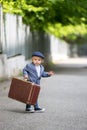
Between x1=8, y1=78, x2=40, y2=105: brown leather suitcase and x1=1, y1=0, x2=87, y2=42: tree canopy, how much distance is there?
7185 mm

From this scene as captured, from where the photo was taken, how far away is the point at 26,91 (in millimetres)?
12188

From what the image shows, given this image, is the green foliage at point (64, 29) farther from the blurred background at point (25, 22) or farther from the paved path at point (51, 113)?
the paved path at point (51, 113)

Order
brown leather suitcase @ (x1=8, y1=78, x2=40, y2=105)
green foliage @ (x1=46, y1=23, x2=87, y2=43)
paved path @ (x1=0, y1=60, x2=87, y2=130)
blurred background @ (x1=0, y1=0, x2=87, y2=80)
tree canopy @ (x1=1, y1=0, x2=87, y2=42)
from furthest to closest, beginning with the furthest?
green foliage @ (x1=46, y1=23, x2=87, y2=43) → blurred background @ (x1=0, y1=0, x2=87, y2=80) → tree canopy @ (x1=1, y1=0, x2=87, y2=42) → brown leather suitcase @ (x1=8, y1=78, x2=40, y2=105) → paved path @ (x1=0, y1=60, x2=87, y2=130)

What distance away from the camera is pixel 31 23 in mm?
29312

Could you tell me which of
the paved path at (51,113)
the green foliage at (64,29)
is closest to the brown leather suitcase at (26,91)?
the paved path at (51,113)

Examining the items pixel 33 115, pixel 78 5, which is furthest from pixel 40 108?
pixel 78 5

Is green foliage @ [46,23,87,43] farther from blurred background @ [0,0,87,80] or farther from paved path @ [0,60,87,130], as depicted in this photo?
paved path @ [0,60,87,130]

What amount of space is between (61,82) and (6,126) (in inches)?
452

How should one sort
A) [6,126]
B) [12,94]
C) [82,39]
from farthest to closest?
[82,39], [12,94], [6,126]

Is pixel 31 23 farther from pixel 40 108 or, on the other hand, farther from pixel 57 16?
pixel 40 108

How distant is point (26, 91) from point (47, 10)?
15523 millimetres

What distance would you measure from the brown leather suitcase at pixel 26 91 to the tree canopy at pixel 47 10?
718 cm

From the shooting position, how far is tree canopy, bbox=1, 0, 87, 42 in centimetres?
2103

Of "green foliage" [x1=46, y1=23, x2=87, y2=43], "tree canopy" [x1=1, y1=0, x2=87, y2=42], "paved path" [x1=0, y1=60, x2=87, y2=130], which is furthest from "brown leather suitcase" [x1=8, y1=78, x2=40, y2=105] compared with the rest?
"green foliage" [x1=46, y1=23, x2=87, y2=43]
